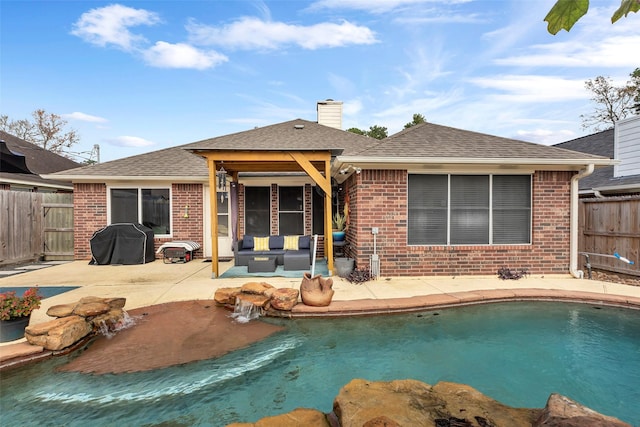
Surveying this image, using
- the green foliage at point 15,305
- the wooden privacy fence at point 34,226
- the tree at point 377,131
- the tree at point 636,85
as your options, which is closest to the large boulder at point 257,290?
the green foliage at point 15,305

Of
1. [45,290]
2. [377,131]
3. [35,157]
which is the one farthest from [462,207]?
[377,131]

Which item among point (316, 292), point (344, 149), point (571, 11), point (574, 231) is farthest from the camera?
point (344, 149)

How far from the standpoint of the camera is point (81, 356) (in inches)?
145

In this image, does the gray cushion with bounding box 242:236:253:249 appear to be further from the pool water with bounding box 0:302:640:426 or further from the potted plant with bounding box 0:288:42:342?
the potted plant with bounding box 0:288:42:342

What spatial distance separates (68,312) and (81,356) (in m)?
0.87

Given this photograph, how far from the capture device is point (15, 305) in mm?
3873

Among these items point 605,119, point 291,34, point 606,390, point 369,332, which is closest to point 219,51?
point 291,34

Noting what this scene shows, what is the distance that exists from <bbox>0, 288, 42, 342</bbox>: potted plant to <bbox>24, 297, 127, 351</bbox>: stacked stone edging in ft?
0.46

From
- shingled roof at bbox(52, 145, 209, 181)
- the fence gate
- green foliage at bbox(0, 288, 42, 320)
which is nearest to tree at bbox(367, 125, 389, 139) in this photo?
shingled roof at bbox(52, 145, 209, 181)

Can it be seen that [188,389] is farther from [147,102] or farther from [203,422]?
[147,102]

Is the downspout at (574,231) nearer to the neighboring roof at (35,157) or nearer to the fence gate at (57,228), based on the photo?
the fence gate at (57,228)

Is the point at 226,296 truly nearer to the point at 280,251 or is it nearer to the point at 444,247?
the point at 280,251

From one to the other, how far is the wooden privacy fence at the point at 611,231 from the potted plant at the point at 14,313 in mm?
10182

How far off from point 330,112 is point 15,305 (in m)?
12.3
